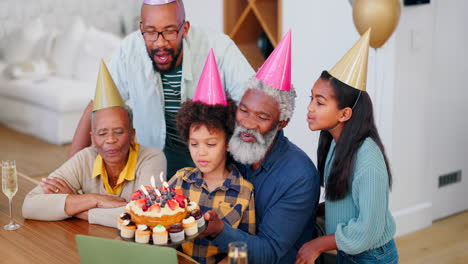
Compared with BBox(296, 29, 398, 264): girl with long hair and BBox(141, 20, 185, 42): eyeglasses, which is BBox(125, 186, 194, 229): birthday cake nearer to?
BBox(296, 29, 398, 264): girl with long hair

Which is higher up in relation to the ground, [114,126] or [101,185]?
[114,126]

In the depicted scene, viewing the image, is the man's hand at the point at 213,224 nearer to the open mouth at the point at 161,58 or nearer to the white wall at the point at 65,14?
the open mouth at the point at 161,58

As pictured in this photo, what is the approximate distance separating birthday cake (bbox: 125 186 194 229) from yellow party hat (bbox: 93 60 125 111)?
1.60 ft

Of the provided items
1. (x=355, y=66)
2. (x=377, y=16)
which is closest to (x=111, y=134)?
(x=355, y=66)

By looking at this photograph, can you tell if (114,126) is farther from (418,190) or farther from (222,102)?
(418,190)

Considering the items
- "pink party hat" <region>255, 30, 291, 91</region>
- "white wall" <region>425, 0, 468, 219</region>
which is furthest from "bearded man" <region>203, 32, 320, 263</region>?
"white wall" <region>425, 0, 468, 219</region>

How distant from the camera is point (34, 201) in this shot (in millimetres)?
1970

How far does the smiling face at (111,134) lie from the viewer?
2084mm

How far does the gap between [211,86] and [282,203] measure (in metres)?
0.41

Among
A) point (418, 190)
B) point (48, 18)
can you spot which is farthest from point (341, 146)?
point (48, 18)

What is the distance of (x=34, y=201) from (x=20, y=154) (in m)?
3.55

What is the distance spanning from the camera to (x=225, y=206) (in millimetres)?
1849

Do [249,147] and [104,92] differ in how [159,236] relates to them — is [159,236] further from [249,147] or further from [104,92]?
[104,92]

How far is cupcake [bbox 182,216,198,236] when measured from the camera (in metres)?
1.61
